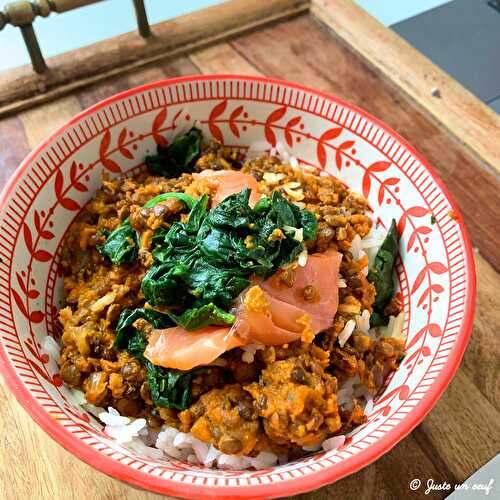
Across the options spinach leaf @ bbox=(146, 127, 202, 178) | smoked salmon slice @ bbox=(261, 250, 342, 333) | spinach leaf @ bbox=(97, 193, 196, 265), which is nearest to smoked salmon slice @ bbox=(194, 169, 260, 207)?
spinach leaf @ bbox=(97, 193, 196, 265)

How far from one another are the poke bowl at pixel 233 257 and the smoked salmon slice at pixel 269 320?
0.02 meters

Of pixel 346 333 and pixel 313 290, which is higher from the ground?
pixel 313 290

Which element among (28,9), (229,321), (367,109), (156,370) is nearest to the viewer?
(229,321)

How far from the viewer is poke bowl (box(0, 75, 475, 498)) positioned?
2.27 meters

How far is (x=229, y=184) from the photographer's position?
2957 millimetres

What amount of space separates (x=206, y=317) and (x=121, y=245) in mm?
741

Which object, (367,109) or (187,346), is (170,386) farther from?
(367,109)

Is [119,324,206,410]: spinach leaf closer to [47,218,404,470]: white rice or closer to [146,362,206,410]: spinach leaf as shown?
[146,362,206,410]: spinach leaf

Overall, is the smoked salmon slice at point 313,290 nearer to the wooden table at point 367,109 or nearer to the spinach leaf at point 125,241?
the spinach leaf at point 125,241

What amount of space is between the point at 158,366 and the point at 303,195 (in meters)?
1.21

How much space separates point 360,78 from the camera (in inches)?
172

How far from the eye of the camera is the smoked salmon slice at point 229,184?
288 centimetres

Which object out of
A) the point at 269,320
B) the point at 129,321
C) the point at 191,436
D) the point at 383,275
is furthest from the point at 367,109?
the point at 191,436

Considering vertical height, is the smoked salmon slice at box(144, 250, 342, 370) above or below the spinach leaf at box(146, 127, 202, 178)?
below
